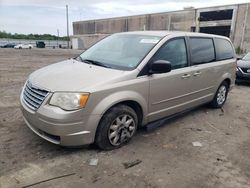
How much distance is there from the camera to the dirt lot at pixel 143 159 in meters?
2.96

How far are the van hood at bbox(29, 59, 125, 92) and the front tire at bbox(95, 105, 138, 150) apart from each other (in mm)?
465

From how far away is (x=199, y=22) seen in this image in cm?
4412

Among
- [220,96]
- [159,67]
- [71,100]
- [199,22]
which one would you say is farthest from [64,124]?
[199,22]

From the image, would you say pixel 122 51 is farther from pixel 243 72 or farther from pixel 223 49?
pixel 243 72

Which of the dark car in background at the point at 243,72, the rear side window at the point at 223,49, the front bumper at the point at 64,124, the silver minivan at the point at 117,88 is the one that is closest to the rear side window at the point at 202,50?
the silver minivan at the point at 117,88

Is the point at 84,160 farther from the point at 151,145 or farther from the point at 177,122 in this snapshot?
the point at 177,122

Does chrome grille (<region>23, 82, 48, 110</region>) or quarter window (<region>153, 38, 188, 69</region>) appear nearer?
chrome grille (<region>23, 82, 48, 110</region>)

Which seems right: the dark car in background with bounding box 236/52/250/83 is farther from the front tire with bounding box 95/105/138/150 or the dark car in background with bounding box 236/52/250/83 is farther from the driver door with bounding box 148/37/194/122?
the front tire with bounding box 95/105/138/150

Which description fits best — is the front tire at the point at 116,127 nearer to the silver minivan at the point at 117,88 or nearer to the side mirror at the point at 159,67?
the silver minivan at the point at 117,88

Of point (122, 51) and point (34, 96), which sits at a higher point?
point (122, 51)

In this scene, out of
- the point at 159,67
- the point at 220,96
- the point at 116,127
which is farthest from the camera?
the point at 220,96

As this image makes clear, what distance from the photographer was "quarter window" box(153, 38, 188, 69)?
4.08m

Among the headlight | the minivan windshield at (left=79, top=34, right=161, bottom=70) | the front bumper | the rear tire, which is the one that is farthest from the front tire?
the rear tire

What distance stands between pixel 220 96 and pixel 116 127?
3.36 m
